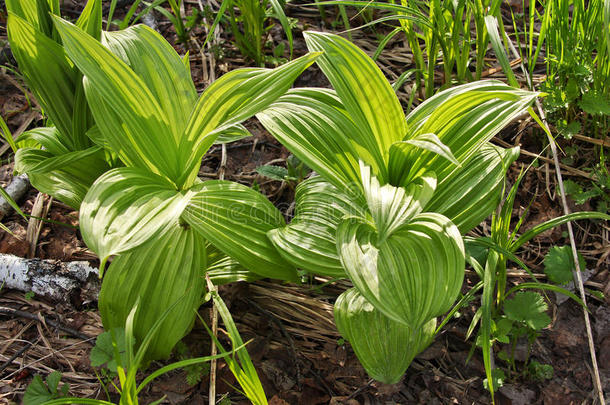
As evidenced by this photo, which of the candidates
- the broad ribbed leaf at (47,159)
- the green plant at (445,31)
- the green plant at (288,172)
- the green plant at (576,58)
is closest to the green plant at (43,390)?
the broad ribbed leaf at (47,159)

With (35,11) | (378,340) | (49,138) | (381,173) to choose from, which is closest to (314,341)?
(378,340)

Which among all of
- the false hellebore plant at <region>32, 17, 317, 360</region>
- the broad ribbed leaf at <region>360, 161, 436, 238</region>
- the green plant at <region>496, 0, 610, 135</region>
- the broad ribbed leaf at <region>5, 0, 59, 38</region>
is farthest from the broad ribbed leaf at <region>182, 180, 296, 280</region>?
the green plant at <region>496, 0, 610, 135</region>

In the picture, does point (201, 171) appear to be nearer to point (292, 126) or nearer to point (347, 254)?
point (292, 126)

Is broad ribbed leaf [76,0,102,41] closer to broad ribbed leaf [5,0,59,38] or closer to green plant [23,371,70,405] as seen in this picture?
broad ribbed leaf [5,0,59,38]

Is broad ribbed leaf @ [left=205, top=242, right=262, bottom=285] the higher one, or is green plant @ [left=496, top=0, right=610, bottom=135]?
green plant @ [left=496, top=0, right=610, bottom=135]

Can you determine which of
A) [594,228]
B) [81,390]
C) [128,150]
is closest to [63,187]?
[128,150]

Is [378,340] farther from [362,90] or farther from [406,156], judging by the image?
[362,90]

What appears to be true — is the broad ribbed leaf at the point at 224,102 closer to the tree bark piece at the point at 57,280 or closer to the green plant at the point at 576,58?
the tree bark piece at the point at 57,280
